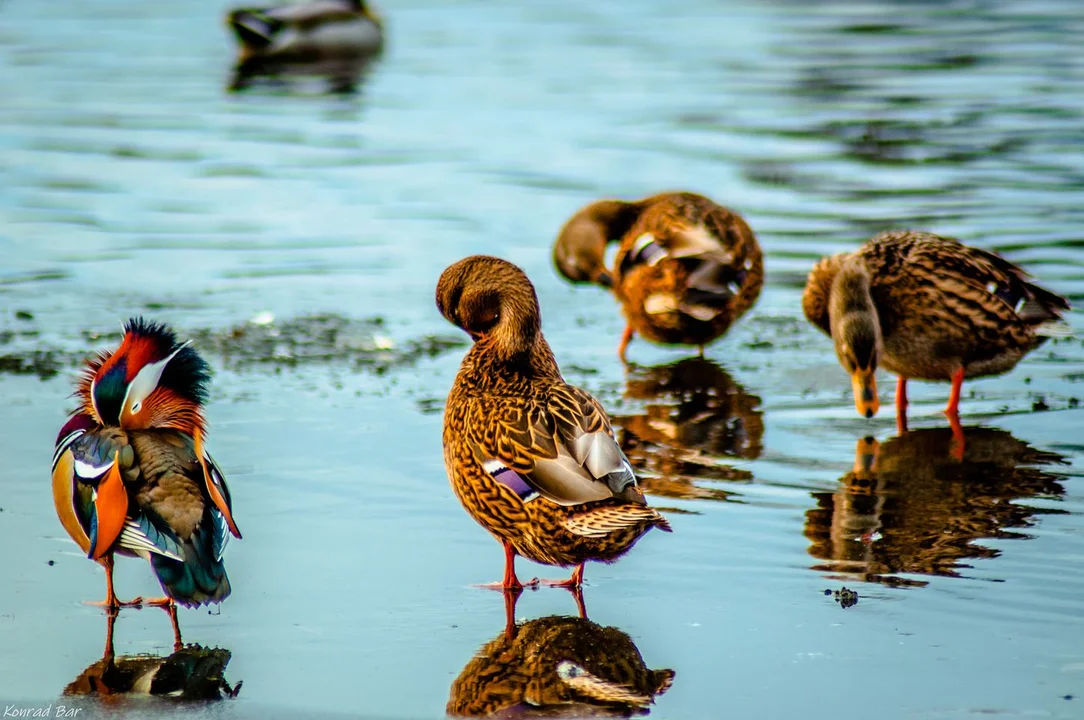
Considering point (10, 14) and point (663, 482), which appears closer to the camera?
point (663, 482)

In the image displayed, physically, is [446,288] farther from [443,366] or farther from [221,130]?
[221,130]

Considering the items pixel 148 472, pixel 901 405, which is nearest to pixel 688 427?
pixel 901 405

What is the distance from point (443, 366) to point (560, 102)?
28.2ft

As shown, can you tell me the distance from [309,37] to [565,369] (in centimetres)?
1363

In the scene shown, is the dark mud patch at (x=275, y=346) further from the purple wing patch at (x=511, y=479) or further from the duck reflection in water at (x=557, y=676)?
the duck reflection in water at (x=557, y=676)

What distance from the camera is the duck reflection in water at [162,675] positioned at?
463 centimetres

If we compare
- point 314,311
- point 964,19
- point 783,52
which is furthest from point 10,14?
point 314,311

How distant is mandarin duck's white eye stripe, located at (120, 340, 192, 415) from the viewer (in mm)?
5445

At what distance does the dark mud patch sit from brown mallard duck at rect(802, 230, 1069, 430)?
2.31 metres

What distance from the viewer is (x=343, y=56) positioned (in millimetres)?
21172

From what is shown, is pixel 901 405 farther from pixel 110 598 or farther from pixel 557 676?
pixel 110 598

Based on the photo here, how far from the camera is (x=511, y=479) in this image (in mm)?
5246

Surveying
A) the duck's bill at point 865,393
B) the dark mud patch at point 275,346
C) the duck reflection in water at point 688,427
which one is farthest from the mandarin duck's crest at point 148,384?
the duck's bill at point 865,393

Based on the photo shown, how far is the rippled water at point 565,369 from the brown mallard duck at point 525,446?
289 millimetres
